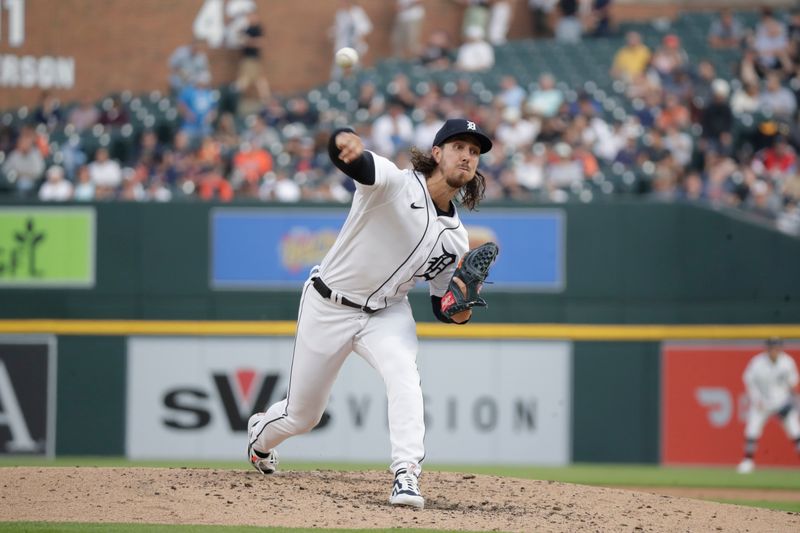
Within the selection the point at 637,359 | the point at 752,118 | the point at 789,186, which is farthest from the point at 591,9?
the point at 637,359

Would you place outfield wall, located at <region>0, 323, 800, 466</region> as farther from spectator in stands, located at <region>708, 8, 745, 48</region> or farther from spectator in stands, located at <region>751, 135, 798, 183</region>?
spectator in stands, located at <region>708, 8, 745, 48</region>

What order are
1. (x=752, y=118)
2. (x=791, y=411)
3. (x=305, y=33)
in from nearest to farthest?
(x=791, y=411), (x=752, y=118), (x=305, y=33)

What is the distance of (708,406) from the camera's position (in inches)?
572

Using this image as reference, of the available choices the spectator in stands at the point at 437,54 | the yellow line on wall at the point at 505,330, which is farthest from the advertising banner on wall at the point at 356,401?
the spectator in stands at the point at 437,54

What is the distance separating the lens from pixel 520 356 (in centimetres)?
1449

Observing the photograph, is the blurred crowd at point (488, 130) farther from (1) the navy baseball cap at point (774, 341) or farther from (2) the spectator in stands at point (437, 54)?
(1) the navy baseball cap at point (774, 341)

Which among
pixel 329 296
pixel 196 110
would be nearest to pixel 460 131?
pixel 329 296

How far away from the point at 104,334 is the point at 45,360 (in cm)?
74

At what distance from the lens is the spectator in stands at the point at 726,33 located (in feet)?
61.7

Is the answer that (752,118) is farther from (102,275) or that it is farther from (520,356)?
(102,275)

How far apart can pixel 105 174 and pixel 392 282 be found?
907cm

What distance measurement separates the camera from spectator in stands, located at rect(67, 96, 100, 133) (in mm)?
16984

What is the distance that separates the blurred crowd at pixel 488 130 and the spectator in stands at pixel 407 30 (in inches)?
27.9

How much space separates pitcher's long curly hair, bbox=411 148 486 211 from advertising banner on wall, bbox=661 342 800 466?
24.5 ft
